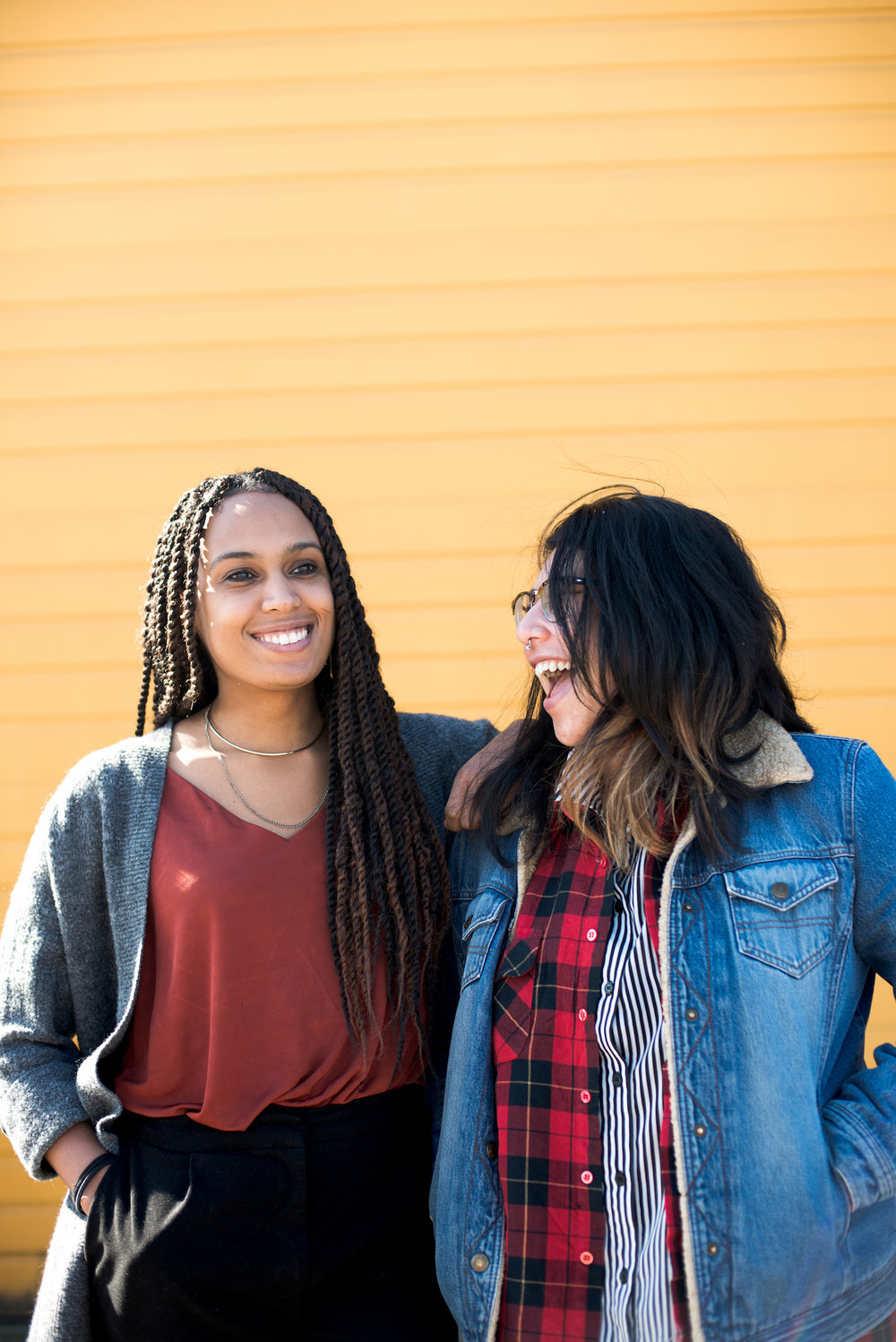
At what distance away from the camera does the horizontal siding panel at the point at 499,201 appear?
10.2 ft

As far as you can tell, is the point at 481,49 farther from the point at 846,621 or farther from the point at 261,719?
the point at 261,719

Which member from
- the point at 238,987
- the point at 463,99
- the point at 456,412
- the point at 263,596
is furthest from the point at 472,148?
the point at 238,987

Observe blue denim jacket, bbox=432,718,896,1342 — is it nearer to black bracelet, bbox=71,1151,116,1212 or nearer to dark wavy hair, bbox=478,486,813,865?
dark wavy hair, bbox=478,486,813,865

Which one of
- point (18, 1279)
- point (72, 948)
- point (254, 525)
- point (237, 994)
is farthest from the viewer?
point (18, 1279)

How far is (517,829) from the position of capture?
6.07 feet

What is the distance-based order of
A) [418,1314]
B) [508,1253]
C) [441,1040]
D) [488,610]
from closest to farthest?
[508,1253], [418,1314], [441,1040], [488,610]

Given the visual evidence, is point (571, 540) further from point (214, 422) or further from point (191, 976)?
point (214, 422)

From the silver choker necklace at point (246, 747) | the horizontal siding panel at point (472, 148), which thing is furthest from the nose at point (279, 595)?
the horizontal siding panel at point (472, 148)

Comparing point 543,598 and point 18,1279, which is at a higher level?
point 543,598

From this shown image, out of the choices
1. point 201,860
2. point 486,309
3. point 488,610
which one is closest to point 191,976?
point 201,860

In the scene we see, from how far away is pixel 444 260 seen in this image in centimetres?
312

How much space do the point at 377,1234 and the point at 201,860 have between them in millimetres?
699

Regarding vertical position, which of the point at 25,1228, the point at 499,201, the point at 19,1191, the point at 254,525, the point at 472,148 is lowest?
the point at 25,1228

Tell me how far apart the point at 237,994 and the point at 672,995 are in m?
0.72
